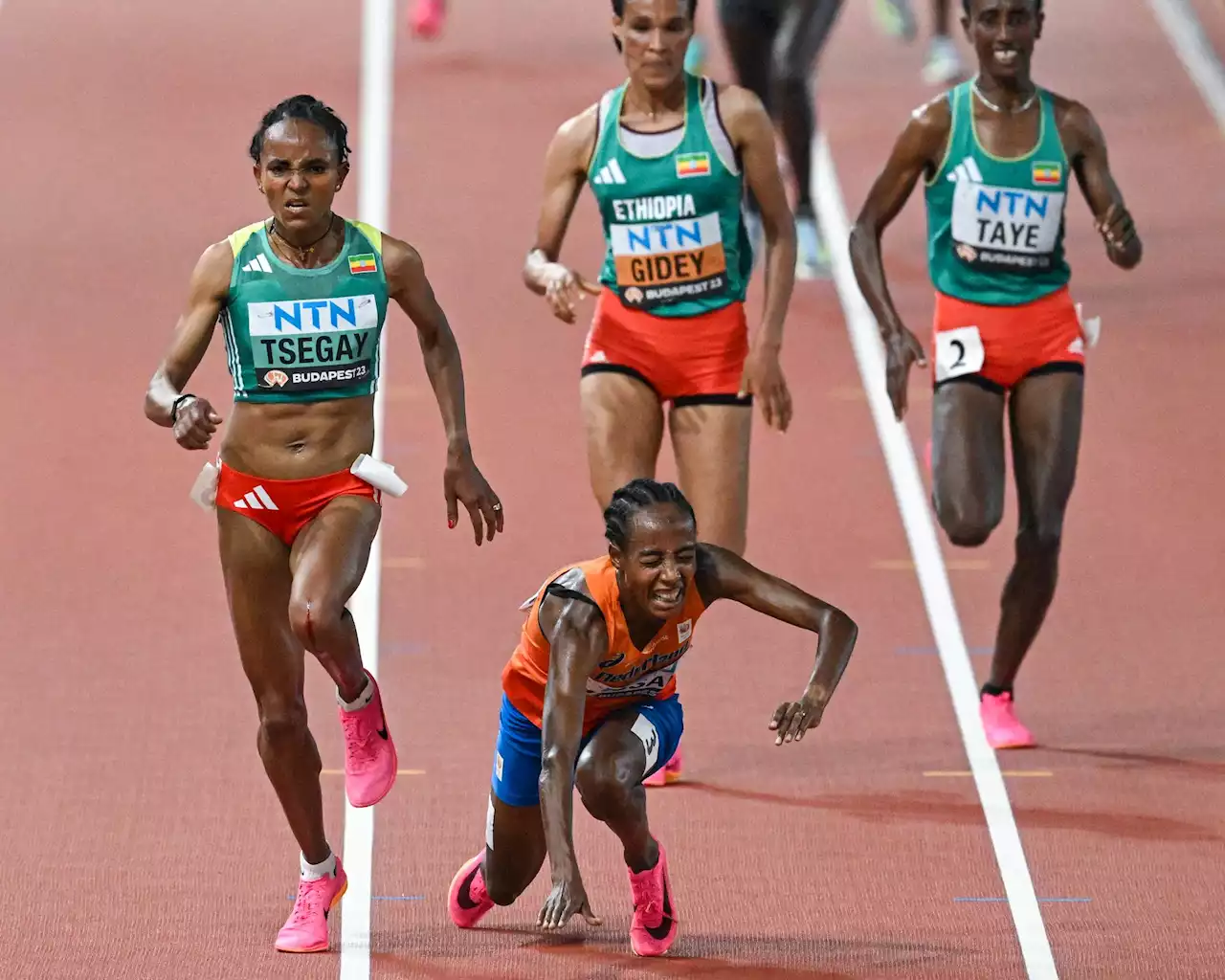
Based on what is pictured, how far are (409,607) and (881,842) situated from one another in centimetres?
259

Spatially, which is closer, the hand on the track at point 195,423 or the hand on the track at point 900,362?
the hand on the track at point 195,423

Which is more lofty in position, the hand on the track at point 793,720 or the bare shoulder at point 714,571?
Answer: the bare shoulder at point 714,571

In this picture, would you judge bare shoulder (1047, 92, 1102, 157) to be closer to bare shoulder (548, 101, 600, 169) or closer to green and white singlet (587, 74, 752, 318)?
green and white singlet (587, 74, 752, 318)

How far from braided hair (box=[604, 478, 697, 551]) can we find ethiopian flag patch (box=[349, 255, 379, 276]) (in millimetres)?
881

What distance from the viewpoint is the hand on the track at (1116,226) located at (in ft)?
24.2

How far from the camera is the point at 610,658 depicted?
587cm

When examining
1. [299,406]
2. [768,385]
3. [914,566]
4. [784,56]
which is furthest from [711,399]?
[784,56]

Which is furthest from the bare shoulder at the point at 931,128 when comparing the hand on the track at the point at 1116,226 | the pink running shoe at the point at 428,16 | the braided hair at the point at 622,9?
the pink running shoe at the point at 428,16

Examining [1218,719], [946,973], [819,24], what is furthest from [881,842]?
[819,24]

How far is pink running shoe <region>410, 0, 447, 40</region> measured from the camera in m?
15.3

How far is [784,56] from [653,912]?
652cm

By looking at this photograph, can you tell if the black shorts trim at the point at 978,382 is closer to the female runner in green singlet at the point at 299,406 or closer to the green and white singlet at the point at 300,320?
the female runner in green singlet at the point at 299,406

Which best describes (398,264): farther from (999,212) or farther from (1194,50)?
(1194,50)

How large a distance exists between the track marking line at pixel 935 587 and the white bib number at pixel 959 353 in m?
1.24
